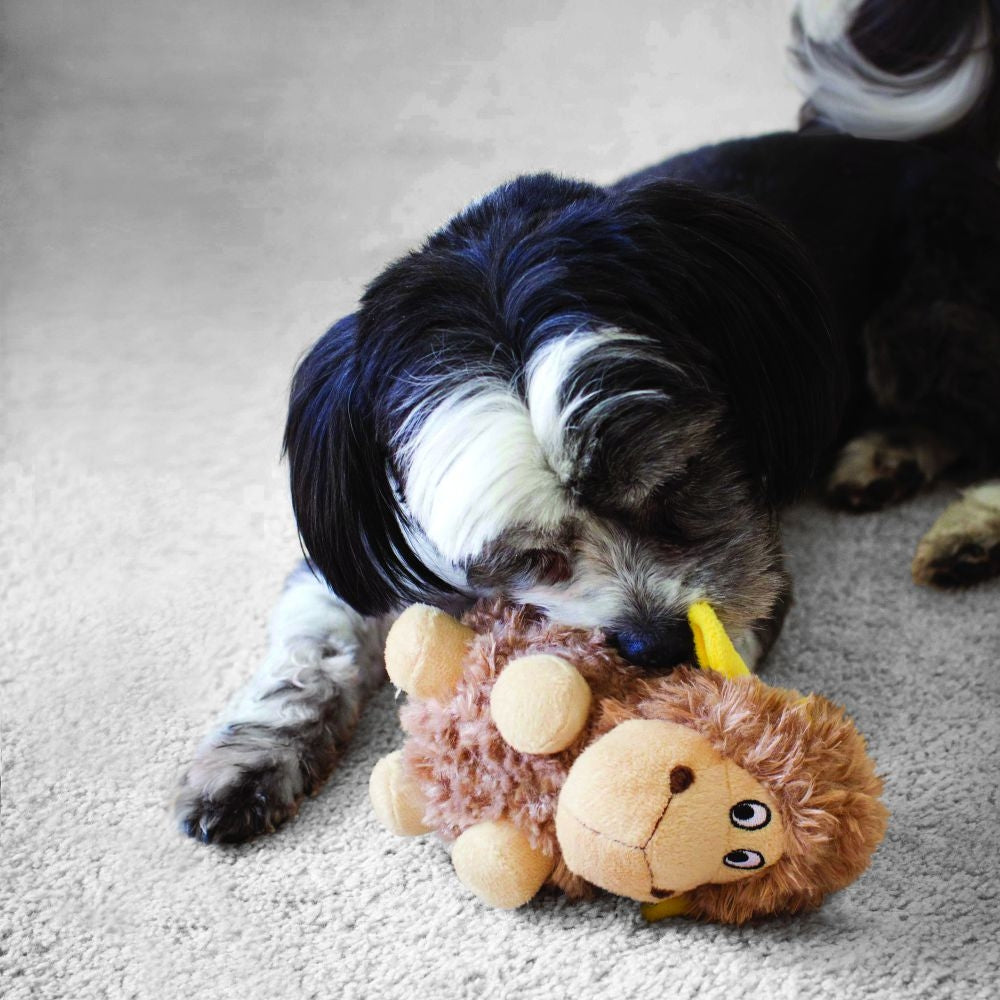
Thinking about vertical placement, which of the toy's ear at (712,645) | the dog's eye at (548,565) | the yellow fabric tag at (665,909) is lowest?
the yellow fabric tag at (665,909)

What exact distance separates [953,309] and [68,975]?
1693 mm

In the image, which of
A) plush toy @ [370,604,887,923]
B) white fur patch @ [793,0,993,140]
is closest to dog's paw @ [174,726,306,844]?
plush toy @ [370,604,887,923]

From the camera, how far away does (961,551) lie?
1866mm

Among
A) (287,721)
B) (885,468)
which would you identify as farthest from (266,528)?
(885,468)

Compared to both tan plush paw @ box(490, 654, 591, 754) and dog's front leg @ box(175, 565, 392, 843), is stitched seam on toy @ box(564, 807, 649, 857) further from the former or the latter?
dog's front leg @ box(175, 565, 392, 843)

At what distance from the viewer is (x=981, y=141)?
92.2 inches

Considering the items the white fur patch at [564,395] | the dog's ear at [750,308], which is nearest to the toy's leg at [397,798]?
the white fur patch at [564,395]

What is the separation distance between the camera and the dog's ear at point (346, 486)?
1.39 m

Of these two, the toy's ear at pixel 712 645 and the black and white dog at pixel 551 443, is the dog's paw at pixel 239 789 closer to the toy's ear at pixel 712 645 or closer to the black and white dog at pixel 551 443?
the black and white dog at pixel 551 443

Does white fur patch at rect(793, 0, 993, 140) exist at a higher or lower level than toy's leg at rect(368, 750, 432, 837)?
higher

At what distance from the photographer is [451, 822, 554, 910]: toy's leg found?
119 centimetres

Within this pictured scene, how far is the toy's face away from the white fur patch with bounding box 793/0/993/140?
1677 mm

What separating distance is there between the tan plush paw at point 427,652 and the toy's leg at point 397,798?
3.2 inches

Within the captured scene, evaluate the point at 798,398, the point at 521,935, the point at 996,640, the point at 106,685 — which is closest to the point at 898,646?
the point at 996,640
